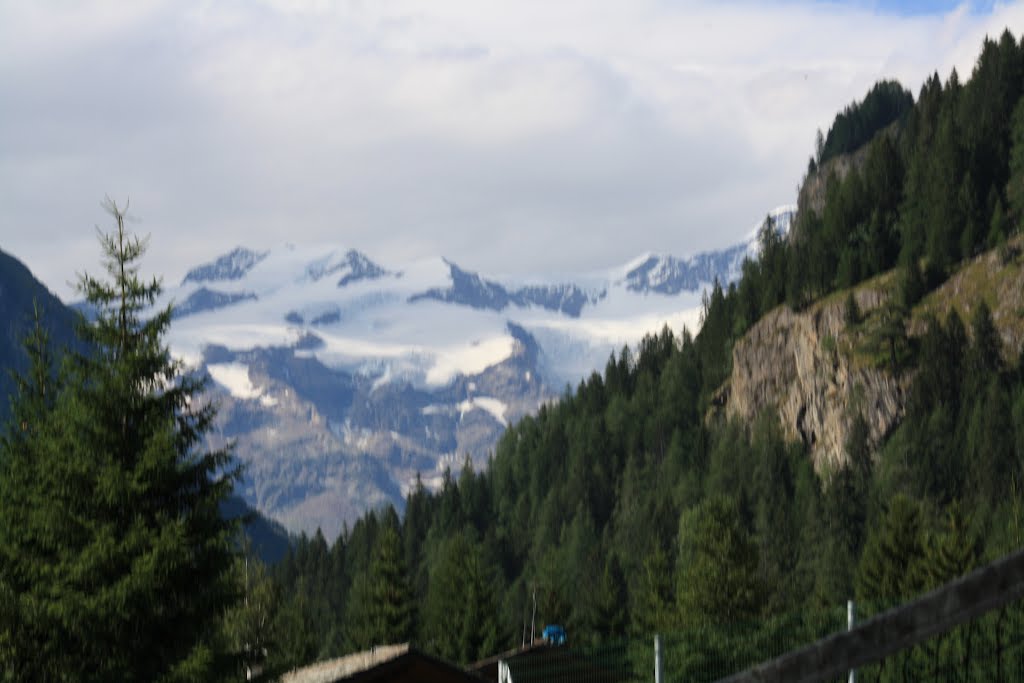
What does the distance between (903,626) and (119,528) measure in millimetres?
24115

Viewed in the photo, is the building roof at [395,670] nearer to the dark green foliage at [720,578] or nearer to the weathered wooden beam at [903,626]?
the weathered wooden beam at [903,626]

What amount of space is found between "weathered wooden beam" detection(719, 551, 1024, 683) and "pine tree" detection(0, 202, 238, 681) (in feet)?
73.4

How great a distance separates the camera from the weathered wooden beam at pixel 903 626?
775 centimetres

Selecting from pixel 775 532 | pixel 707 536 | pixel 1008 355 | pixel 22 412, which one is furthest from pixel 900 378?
pixel 22 412

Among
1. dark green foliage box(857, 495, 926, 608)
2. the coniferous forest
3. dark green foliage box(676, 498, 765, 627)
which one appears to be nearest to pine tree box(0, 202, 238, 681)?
the coniferous forest

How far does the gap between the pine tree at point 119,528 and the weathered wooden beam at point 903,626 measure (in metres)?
22.4

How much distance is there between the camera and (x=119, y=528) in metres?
29.9

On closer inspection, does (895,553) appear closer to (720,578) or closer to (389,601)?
(720,578)

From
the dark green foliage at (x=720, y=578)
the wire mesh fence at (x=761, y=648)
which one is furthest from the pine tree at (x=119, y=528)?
the dark green foliage at (x=720, y=578)

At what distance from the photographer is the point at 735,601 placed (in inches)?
3991

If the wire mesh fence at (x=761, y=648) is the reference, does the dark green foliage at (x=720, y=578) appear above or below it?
above

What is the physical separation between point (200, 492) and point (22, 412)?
1491cm

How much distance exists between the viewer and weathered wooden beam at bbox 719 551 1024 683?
25.4 ft

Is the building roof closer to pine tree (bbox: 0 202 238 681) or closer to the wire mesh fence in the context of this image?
pine tree (bbox: 0 202 238 681)
